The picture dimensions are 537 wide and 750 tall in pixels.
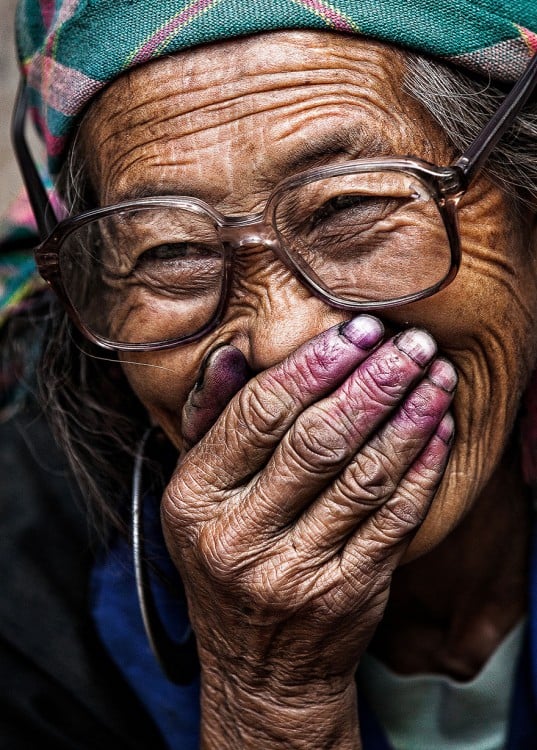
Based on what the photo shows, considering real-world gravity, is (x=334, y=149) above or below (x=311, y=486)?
above

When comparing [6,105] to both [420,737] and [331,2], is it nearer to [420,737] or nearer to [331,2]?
[331,2]

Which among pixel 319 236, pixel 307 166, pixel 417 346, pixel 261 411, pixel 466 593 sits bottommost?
pixel 466 593

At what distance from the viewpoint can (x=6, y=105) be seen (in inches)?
159

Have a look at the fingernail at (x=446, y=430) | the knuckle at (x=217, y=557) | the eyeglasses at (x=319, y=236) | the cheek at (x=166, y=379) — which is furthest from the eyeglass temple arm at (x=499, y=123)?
the knuckle at (x=217, y=557)

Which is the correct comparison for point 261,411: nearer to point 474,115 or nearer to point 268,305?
point 268,305

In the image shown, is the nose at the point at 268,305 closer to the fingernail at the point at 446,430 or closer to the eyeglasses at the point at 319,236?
the eyeglasses at the point at 319,236

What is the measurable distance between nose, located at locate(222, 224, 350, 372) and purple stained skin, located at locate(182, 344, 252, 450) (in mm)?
27

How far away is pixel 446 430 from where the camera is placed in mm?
1611

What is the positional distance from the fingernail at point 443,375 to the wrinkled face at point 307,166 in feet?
0.30

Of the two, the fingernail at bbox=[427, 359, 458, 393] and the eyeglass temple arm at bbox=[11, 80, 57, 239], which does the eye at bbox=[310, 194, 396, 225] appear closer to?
the fingernail at bbox=[427, 359, 458, 393]

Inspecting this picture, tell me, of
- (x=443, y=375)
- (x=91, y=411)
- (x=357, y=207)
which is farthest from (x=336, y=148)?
(x=91, y=411)

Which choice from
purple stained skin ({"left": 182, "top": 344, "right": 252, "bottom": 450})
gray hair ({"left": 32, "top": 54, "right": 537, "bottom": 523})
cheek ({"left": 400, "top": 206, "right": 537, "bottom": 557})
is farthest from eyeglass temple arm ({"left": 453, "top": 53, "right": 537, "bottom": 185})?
gray hair ({"left": 32, "top": 54, "right": 537, "bottom": 523})

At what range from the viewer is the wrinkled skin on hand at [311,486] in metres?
1.54

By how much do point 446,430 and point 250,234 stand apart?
1.68 ft
